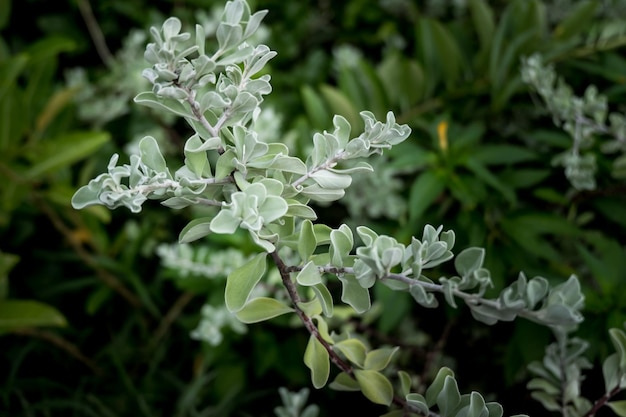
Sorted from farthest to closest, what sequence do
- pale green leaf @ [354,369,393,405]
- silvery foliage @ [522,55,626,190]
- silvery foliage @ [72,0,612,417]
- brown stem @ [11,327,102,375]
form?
1. brown stem @ [11,327,102,375]
2. silvery foliage @ [522,55,626,190]
3. pale green leaf @ [354,369,393,405]
4. silvery foliage @ [72,0,612,417]

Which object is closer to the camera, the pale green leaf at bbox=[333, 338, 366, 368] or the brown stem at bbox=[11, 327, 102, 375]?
the pale green leaf at bbox=[333, 338, 366, 368]

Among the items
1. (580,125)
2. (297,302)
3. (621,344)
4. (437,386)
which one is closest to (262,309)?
(297,302)

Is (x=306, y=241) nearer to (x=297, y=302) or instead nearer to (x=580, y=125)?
(x=297, y=302)

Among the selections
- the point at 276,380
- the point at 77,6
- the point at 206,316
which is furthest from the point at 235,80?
the point at 77,6

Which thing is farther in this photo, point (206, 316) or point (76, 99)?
point (76, 99)

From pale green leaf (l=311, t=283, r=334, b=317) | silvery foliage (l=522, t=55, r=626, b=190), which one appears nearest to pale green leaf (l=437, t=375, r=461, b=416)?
pale green leaf (l=311, t=283, r=334, b=317)

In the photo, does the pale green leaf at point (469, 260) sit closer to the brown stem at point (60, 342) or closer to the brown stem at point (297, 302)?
the brown stem at point (297, 302)

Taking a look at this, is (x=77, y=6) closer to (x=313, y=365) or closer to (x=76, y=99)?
(x=76, y=99)

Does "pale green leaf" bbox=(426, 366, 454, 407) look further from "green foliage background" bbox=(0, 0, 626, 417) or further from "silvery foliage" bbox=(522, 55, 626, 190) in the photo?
"silvery foliage" bbox=(522, 55, 626, 190)
